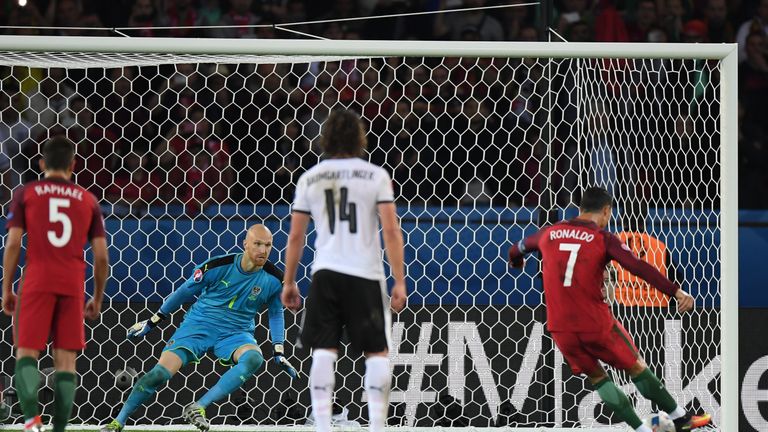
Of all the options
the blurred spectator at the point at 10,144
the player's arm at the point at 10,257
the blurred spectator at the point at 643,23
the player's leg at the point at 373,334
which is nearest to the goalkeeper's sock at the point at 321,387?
the player's leg at the point at 373,334

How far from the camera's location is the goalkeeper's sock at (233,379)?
24.2 feet

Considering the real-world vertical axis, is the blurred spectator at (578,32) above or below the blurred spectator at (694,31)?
below

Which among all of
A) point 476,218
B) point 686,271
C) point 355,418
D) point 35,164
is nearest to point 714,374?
point 686,271

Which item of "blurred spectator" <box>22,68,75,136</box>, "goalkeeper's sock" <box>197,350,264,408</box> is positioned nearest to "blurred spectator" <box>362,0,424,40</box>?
"blurred spectator" <box>22,68,75,136</box>

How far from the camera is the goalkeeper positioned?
7.36m

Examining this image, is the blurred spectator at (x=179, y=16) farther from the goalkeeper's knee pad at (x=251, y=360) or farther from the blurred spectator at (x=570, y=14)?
the goalkeeper's knee pad at (x=251, y=360)

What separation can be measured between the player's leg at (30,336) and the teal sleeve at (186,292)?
176cm

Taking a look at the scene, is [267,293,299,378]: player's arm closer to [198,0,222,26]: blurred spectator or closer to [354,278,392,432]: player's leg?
[354,278,392,432]: player's leg

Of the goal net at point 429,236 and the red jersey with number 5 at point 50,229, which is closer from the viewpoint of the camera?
the red jersey with number 5 at point 50,229

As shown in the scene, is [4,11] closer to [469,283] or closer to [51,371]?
[51,371]

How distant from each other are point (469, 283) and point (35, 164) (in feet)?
10.5

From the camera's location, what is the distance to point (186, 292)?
24.6ft

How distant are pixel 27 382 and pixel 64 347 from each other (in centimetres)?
23

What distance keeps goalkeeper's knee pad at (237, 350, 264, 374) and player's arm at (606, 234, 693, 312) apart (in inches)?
94.5
